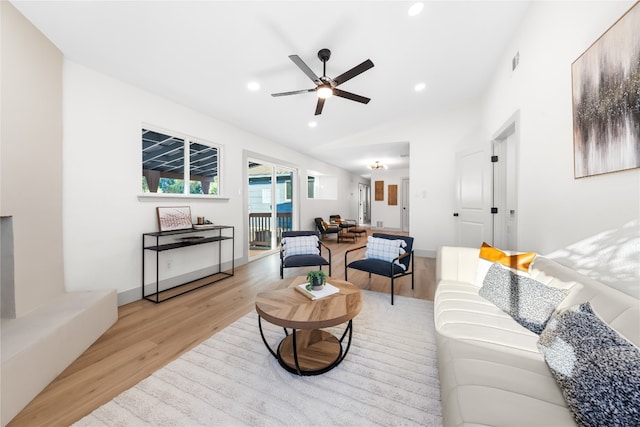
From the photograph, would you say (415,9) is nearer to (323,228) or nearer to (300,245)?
(300,245)

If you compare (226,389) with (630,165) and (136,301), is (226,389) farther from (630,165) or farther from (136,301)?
(630,165)

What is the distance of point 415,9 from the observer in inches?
88.1

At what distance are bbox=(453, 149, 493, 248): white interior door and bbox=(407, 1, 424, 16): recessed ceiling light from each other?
2243mm

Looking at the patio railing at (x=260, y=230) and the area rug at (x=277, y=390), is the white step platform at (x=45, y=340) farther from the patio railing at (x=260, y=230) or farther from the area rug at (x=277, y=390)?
the patio railing at (x=260, y=230)

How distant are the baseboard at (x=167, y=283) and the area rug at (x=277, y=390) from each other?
60.2 inches

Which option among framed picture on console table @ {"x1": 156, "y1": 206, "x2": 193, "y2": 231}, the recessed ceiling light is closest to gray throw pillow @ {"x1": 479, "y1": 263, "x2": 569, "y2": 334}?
the recessed ceiling light

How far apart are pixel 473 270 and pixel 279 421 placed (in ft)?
6.74

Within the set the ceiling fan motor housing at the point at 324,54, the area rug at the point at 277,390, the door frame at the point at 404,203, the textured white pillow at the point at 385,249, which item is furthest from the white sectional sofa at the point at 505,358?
the door frame at the point at 404,203

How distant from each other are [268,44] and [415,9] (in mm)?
1441

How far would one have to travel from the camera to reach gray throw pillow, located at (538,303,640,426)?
29.3 inches

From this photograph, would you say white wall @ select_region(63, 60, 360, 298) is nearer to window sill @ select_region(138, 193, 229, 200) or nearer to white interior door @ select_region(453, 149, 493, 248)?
window sill @ select_region(138, 193, 229, 200)

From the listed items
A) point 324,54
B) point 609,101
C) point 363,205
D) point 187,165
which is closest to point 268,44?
point 324,54

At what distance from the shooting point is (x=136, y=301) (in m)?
2.90

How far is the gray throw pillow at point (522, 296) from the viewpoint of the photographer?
4.70 ft
